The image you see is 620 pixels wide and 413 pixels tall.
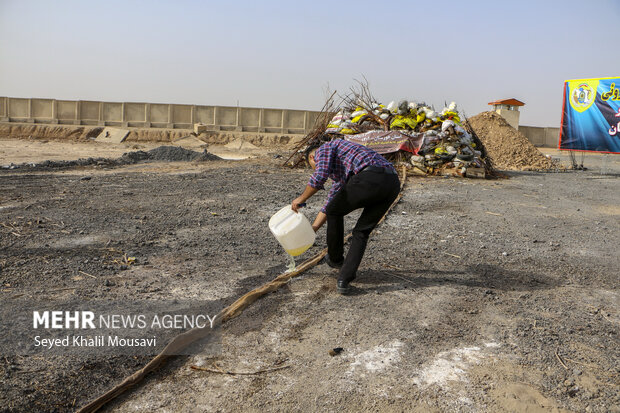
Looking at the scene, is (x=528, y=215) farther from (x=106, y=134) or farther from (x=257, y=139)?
(x=106, y=134)

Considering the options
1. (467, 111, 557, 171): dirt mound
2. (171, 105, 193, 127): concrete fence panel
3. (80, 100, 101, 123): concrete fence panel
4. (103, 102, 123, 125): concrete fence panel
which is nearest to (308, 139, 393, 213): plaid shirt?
(467, 111, 557, 171): dirt mound

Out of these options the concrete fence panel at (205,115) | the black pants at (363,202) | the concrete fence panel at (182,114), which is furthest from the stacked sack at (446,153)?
the concrete fence panel at (182,114)

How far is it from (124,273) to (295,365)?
235cm

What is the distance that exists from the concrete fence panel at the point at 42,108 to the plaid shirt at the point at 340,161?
3036 centimetres

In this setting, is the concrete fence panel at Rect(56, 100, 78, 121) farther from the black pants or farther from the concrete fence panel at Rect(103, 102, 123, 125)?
the black pants

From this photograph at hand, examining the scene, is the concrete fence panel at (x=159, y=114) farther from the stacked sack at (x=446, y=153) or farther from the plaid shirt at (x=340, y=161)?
the plaid shirt at (x=340, y=161)

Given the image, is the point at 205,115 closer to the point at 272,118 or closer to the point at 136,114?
the point at 272,118

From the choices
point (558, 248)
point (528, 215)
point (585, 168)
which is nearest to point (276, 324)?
point (558, 248)

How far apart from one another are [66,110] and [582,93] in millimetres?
26570

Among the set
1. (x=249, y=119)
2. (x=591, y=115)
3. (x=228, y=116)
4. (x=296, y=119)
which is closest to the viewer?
(x=591, y=115)

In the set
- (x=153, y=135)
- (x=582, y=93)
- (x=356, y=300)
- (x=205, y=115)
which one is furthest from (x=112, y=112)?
(x=356, y=300)

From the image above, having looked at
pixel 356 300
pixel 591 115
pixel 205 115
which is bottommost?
pixel 356 300

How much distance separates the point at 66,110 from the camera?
30.5 metres

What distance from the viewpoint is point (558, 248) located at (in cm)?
641
